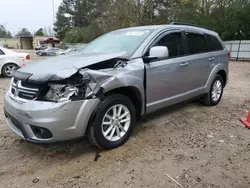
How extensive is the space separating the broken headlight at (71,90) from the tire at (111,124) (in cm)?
29

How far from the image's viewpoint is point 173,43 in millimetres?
4012

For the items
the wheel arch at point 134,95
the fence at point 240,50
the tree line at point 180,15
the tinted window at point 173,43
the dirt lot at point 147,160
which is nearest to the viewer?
the dirt lot at point 147,160

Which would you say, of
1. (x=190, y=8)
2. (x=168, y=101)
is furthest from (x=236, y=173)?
(x=190, y=8)

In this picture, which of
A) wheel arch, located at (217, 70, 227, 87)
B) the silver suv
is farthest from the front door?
wheel arch, located at (217, 70, 227, 87)

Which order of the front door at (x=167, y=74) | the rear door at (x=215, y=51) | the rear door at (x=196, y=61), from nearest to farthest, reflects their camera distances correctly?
the front door at (x=167, y=74)
the rear door at (x=196, y=61)
the rear door at (x=215, y=51)

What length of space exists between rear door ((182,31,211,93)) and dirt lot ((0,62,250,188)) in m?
0.77

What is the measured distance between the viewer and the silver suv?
2.67m

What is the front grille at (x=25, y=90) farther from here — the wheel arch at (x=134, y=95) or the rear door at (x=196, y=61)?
the rear door at (x=196, y=61)

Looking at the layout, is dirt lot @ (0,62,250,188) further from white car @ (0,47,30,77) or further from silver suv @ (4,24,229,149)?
white car @ (0,47,30,77)

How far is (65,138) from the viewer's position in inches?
109

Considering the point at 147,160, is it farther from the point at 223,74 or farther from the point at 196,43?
the point at 223,74

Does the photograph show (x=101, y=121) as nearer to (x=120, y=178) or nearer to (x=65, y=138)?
(x=65, y=138)

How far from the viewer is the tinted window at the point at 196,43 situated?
4.32 meters

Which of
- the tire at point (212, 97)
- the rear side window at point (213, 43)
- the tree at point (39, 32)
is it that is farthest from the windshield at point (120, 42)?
the tree at point (39, 32)
